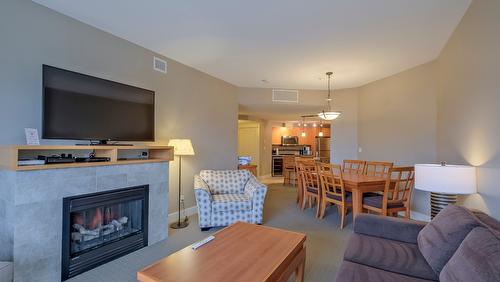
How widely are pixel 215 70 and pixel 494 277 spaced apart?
14.0 ft

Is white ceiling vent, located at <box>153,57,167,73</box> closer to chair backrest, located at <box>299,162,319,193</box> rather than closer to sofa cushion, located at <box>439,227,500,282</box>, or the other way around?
chair backrest, located at <box>299,162,319,193</box>

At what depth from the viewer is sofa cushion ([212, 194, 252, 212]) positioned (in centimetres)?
349

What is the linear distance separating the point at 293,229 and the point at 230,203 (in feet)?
3.35

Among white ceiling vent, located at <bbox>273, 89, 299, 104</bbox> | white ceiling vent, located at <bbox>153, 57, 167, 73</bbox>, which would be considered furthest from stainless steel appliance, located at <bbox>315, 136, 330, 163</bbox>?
white ceiling vent, located at <bbox>153, 57, 167, 73</bbox>

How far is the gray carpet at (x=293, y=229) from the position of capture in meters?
2.33

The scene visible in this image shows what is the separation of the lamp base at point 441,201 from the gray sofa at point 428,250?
68 cm

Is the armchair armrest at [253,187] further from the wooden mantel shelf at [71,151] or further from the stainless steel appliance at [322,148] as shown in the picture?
the stainless steel appliance at [322,148]

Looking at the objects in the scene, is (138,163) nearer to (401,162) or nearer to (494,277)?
(494,277)

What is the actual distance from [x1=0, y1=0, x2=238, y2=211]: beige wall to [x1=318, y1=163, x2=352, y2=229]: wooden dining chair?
2113 mm

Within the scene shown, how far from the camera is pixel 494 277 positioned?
1026 millimetres

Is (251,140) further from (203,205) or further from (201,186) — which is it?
(203,205)

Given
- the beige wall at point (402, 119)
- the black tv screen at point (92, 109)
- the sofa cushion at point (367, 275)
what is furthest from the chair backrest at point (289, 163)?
the sofa cushion at point (367, 275)

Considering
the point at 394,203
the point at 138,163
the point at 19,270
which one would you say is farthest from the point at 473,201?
the point at 19,270

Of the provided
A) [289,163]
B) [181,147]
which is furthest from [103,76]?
[289,163]
